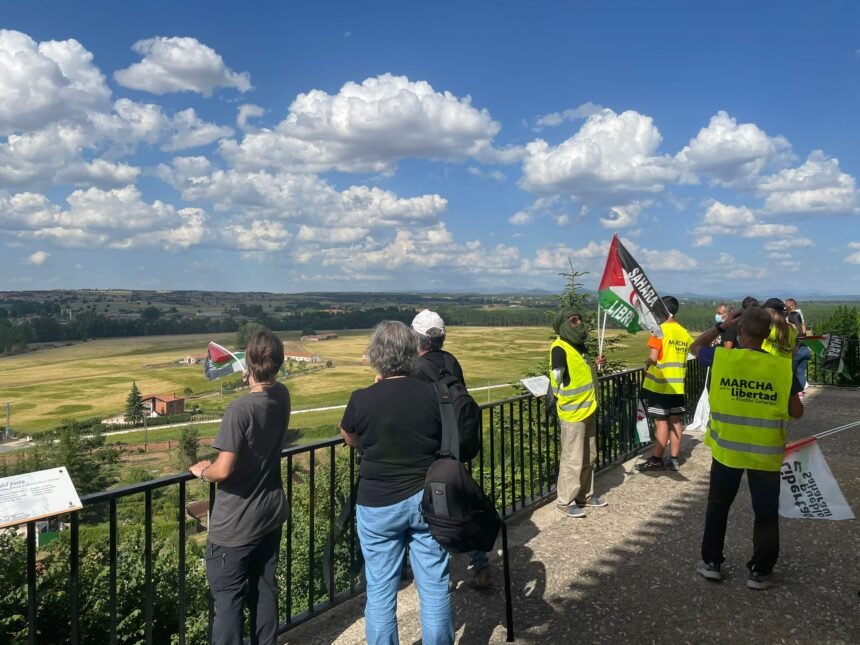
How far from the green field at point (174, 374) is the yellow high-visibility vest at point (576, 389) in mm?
59506

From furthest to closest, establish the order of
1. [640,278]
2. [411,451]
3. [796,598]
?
1. [640,278]
2. [796,598]
3. [411,451]

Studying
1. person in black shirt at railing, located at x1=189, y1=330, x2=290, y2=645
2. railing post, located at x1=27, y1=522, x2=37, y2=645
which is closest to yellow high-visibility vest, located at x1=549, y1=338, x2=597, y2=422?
person in black shirt at railing, located at x1=189, y1=330, x2=290, y2=645

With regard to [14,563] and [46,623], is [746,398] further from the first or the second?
[14,563]

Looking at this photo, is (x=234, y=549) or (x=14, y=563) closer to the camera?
(x=234, y=549)

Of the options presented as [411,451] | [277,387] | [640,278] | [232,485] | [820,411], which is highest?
[640,278]

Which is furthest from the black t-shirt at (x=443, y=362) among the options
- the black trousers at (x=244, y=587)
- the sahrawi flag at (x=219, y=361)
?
the sahrawi flag at (x=219, y=361)

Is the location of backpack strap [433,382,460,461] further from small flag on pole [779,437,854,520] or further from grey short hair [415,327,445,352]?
small flag on pole [779,437,854,520]

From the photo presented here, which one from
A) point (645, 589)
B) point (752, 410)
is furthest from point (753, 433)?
point (645, 589)

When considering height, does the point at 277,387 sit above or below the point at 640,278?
below

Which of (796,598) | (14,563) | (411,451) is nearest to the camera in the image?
(411,451)

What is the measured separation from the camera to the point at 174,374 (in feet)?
343

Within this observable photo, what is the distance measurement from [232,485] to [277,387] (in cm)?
50

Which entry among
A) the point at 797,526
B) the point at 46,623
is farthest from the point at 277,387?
the point at 46,623

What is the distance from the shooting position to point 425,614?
2727mm
